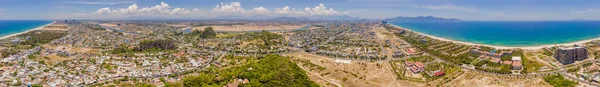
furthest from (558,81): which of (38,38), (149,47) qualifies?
(38,38)

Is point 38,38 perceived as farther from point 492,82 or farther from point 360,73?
point 492,82

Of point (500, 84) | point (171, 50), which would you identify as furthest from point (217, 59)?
point (500, 84)

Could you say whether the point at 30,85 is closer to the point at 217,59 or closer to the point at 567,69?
the point at 217,59

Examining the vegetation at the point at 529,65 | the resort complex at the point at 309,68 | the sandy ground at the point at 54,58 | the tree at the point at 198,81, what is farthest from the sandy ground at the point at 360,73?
the sandy ground at the point at 54,58

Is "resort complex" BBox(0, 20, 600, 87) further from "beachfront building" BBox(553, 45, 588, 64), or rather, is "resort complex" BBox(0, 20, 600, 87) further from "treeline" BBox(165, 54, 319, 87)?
"treeline" BBox(165, 54, 319, 87)

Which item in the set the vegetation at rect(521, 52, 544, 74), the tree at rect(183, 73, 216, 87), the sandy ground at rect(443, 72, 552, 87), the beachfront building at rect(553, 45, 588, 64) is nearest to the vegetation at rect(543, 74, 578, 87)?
the sandy ground at rect(443, 72, 552, 87)

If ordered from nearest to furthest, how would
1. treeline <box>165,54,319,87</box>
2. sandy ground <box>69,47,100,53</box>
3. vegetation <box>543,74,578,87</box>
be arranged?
1. treeline <box>165,54,319,87</box>
2. vegetation <box>543,74,578,87</box>
3. sandy ground <box>69,47,100,53</box>

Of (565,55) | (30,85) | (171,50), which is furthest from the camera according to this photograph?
(171,50)
